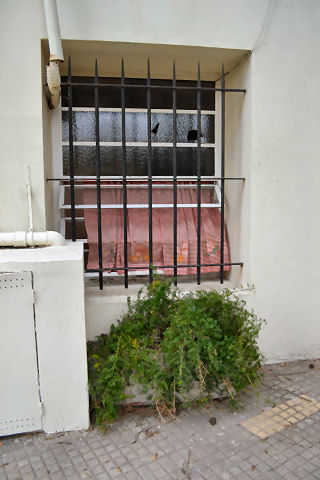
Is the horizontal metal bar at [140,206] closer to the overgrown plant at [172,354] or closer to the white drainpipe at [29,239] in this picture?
the white drainpipe at [29,239]

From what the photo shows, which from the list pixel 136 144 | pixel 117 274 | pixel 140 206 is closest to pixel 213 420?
pixel 117 274

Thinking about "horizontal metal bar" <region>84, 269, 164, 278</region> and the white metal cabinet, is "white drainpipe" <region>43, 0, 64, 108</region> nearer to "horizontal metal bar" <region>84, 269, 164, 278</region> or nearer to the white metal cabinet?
the white metal cabinet

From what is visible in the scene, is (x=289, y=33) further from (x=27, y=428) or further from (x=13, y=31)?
(x=27, y=428)

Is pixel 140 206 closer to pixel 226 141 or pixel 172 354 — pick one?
pixel 226 141

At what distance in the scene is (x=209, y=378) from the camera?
11.1ft

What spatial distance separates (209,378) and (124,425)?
2.71ft

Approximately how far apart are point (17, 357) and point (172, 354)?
123cm

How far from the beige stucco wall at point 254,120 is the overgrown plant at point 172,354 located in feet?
2.97

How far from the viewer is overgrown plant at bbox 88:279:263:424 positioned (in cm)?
318

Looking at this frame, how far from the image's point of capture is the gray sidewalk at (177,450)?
8.91 ft

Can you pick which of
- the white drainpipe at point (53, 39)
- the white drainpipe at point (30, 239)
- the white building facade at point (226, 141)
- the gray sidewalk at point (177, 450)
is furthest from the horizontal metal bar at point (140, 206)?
the gray sidewalk at point (177, 450)

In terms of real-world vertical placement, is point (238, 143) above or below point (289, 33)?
below

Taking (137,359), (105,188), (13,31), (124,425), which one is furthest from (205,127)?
(124,425)

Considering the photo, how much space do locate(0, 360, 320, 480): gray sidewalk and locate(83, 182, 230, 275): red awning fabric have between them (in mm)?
1672
